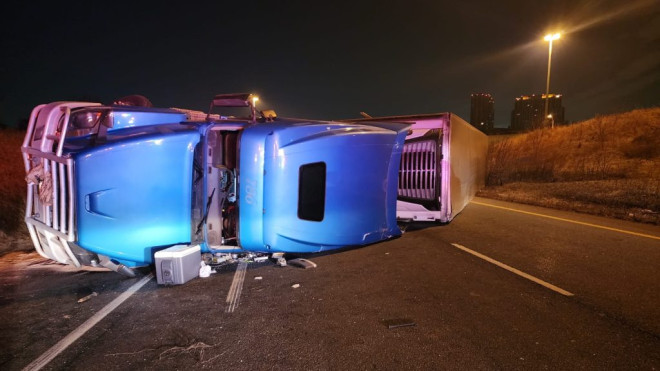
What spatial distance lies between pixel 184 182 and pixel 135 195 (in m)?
0.52

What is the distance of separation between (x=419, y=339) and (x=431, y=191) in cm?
453

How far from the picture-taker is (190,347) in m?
2.61

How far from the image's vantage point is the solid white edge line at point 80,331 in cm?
243

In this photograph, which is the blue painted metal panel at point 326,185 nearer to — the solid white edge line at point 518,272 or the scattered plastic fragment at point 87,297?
the solid white edge line at point 518,272

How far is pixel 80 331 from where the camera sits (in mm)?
2857

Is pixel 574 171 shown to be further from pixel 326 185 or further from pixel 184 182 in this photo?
pixel 184 182

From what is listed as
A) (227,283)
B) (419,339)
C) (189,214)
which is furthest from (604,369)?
(189,214)

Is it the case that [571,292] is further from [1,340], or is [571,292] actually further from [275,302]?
[1,340]

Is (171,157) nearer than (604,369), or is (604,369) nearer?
(604,369)

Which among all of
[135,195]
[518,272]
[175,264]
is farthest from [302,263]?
[518,272]

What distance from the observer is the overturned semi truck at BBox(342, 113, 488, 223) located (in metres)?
6.61

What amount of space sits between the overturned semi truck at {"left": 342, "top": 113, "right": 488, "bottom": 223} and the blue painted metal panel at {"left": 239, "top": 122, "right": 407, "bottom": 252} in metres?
1.48

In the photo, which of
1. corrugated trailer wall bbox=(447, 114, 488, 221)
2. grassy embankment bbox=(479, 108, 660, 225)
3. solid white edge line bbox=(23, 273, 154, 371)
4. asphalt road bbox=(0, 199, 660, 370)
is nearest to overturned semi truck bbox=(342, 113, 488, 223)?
corrugated trailer wall bbox=(447, 114, 488, 221)

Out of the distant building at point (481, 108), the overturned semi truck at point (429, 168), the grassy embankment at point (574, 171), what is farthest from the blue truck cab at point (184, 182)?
the distant building at point (481, 108)
